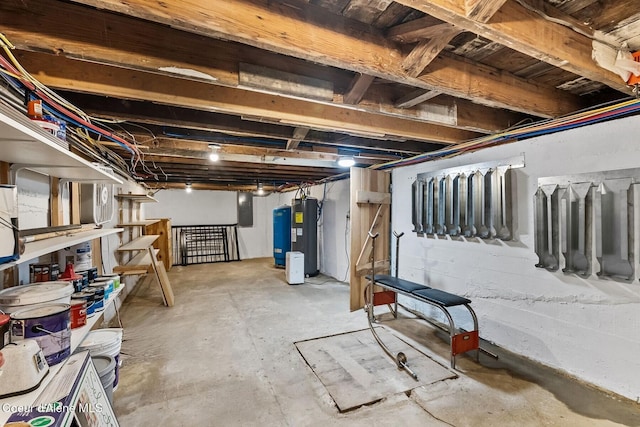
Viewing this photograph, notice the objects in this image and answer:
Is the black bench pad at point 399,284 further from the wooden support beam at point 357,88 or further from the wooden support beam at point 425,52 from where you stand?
the wooden support beam at point 425,52

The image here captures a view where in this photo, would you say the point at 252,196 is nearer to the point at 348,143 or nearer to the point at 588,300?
the point at 348,143

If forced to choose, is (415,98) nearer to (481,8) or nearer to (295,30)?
(481,8)

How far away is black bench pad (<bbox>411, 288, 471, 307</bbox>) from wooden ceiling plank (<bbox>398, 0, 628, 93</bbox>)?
5.71 feet

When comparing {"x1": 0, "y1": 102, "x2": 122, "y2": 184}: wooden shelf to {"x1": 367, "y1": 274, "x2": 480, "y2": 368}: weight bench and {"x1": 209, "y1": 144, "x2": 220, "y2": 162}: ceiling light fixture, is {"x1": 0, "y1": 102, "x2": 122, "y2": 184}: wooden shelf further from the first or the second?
{"x1": 367, "y1": 274, "x2": 480, "y2": 368}: weight bench

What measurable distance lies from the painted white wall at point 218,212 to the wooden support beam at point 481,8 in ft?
24.7

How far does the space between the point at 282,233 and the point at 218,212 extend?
2374 millimetres

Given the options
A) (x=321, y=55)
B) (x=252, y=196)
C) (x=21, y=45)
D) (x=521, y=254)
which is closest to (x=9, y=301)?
(x=21, y=45)

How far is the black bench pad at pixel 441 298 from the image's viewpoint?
2.43 meters

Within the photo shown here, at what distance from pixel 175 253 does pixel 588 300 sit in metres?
7.56

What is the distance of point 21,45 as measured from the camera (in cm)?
113

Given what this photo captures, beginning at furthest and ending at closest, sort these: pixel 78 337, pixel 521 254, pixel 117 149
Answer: pixel 117 149 < pixel 521 254 < pixel 78 337

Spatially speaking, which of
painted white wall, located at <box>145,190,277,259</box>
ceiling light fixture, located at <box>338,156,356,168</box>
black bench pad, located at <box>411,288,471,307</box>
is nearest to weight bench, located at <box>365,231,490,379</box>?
black bench pad, located at <box>411,288,471,307</box>

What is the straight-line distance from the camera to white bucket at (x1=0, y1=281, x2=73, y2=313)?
1.20m

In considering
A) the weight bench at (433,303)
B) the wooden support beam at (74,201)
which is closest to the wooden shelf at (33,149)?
the wooden support beam at (74,201)
